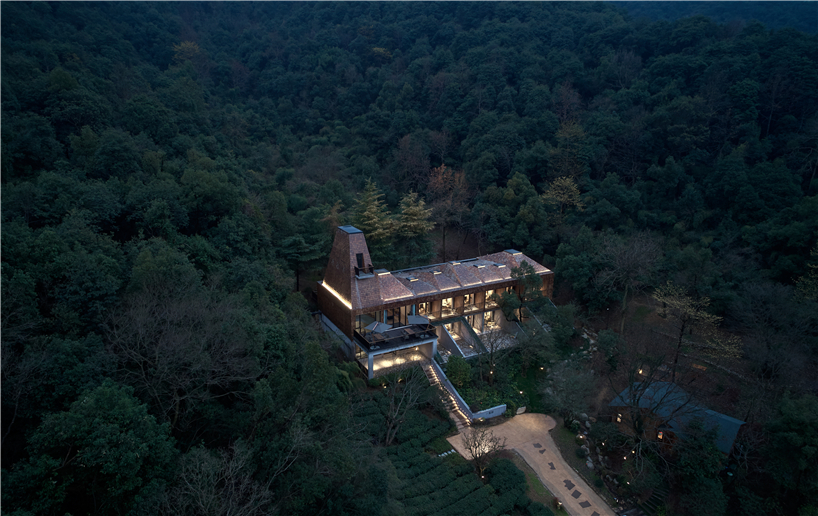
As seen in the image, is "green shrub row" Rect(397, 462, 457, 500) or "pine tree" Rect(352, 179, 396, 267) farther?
"pine tree" Rect(352, 179, 396, 267)

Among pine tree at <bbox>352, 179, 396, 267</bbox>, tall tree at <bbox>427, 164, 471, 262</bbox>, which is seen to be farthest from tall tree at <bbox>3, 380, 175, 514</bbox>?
tall tree at <bbox>427, 164, 471, 262</bbox>

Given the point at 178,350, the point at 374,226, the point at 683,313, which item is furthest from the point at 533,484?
the point at 374,226

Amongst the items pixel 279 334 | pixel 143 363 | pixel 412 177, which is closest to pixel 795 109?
pixel 412 177

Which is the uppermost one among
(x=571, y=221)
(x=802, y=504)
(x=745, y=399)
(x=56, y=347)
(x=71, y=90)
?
(x=71, y=90)

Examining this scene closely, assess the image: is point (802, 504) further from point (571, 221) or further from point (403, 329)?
point (571, 221)

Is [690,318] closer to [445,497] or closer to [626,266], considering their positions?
[626,266]

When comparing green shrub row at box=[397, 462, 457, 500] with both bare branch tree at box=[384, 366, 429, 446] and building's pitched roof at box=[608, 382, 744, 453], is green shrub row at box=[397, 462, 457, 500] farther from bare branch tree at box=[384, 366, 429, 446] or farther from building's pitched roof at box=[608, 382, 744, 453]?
building's pitched roof at box=[608, 382, 744, 453]
